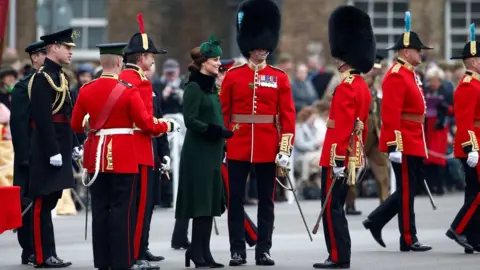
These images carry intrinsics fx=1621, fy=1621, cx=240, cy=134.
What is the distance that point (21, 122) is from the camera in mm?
13992

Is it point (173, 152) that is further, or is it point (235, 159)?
point (173, 152)

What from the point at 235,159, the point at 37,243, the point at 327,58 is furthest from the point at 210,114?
the point at 327,58

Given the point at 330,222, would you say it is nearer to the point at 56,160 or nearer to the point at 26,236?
the point at 56,160

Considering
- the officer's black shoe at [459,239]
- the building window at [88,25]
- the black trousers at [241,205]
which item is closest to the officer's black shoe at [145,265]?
the black trousers at [241,205]

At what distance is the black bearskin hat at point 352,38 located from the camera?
13.9 m

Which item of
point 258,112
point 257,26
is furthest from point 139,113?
point 257,26

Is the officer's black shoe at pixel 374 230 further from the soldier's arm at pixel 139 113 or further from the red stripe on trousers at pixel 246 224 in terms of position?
the soldier's arm at pixel 139 113

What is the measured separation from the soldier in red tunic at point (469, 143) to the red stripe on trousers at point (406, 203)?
0.39m

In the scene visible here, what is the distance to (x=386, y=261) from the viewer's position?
46.4 ft

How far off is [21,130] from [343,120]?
281 centimetres

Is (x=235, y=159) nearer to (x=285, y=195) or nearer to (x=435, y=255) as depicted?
(x=435, y=255)

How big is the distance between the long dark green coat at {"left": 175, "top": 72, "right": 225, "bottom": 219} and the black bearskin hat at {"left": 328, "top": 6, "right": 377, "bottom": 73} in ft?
4.09

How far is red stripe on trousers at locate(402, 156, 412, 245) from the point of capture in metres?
14.9

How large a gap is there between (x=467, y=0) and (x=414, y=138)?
1748cm
